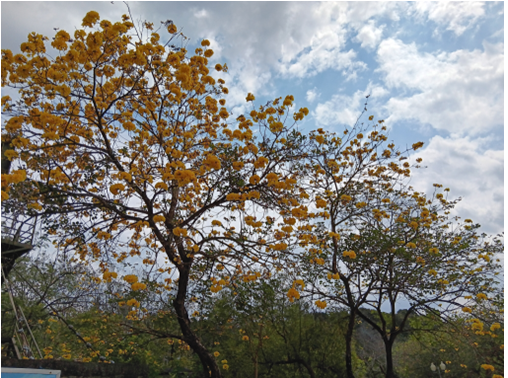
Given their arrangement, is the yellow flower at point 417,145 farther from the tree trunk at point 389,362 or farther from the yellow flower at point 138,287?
the yellow flower at point 138,287

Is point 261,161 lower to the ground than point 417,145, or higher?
lower

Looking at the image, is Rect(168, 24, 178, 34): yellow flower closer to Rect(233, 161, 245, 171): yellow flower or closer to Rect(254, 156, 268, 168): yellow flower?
Rect(233, 161, 245, 171): yellow flower

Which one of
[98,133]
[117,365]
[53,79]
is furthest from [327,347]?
[53,79]

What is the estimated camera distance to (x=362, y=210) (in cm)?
739

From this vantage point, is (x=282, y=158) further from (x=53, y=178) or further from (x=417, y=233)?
(x=417, y=233)

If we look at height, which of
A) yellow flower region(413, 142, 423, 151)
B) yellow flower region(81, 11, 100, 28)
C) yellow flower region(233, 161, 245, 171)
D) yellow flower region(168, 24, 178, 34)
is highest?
yellow flower region(413, 142, 423, 151)

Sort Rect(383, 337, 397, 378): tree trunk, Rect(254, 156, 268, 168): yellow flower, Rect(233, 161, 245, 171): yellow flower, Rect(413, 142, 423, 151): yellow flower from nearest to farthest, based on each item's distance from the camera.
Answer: Rect(254, 156, 268, 168): yellow flower
Rect(233, 161, 245, 171): yellow flower
Rect(413, 142, 423, 151): yellow flower
Rect(383, 337, 397, 378): tree trunk

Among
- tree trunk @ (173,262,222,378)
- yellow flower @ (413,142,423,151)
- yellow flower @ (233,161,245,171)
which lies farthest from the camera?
yellow flower @ (413,142,423,151)

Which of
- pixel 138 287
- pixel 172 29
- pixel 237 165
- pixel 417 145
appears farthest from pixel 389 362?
pixel 172 29

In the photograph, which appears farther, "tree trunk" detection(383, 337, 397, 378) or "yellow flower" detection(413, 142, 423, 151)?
"tree trunk" detection(383, 337, 397, 378)

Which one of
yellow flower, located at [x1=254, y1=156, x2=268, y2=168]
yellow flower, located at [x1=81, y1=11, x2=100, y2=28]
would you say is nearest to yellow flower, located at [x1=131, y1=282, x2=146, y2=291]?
yellow flower, located at [x1=254, y1=156, x2=268, y2=168]

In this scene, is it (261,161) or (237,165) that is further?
(237,165)

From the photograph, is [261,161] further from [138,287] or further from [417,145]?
[417,145]

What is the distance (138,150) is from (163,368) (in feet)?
26.8
